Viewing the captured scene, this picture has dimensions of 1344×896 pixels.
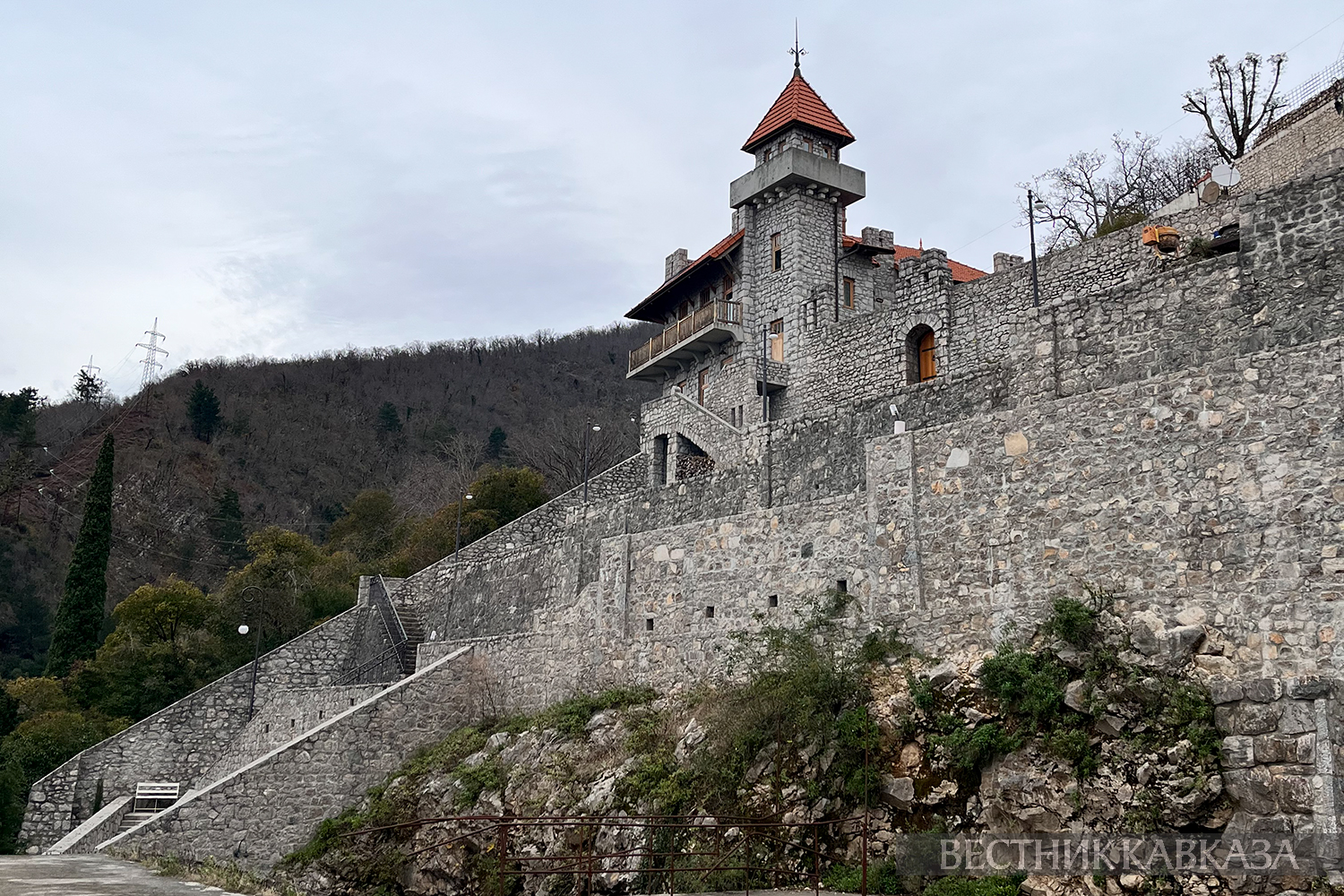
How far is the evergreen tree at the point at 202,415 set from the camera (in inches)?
2702

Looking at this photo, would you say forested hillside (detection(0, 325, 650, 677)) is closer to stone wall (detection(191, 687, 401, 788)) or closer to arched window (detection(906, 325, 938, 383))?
stone wall (detection(191, 687, 401, 788))

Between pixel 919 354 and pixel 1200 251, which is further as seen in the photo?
pixel 919 354

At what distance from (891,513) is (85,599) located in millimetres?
30557

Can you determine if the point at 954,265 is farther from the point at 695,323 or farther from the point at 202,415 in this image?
the point at 202,415

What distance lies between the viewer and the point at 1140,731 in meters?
10.5

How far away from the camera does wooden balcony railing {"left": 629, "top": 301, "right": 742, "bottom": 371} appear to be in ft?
100

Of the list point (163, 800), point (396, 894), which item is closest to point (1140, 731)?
point (396, 894)

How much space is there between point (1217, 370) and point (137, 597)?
30254 millimetres

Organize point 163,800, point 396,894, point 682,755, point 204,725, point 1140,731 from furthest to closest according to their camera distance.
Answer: point 204,725, point 163,800, point 396,894, point 682,755, point 1140,731

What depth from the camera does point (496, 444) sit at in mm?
69250

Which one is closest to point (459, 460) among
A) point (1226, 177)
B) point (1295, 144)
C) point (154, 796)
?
point (154, 796)

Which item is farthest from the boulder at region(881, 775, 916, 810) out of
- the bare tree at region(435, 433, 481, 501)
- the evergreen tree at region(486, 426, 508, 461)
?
the evergreen tree at region(486, 426, 508, 461)

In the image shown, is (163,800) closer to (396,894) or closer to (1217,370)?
(396,894)

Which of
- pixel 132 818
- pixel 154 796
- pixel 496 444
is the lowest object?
pixel 132 818
